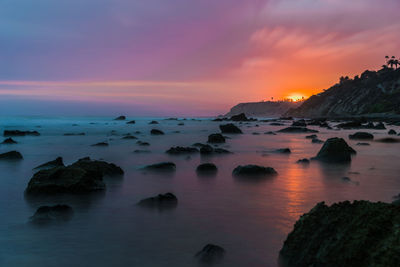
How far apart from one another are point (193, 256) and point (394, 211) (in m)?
2.37

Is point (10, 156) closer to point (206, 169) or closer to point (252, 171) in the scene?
point (206, 169)

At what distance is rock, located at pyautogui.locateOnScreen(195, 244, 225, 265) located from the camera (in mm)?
3906

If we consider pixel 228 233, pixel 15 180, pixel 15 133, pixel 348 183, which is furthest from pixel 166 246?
pixel 15 133

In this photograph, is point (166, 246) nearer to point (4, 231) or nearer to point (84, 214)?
point (84, 214)

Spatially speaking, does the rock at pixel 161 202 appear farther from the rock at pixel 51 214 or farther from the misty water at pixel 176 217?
the rock at pixel 51 214

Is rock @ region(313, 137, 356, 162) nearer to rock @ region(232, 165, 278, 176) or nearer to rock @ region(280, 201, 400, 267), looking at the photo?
rock @ region(232, 165, 278, 176)

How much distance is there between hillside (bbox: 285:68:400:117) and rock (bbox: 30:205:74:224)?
96926mm

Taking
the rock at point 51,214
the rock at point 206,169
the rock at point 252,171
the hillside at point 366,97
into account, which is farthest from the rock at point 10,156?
the hillside at point 366,97

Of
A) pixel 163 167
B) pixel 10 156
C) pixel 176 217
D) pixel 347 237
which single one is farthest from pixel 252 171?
pixel 10 156

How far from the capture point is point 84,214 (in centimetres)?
585

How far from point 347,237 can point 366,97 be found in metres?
135

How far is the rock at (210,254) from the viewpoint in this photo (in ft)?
12.8

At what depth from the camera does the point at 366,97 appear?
398ft

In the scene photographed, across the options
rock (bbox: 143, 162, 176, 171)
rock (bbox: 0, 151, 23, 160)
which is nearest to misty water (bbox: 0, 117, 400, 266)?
rock (bbox: 143, 162, 176, 171)
